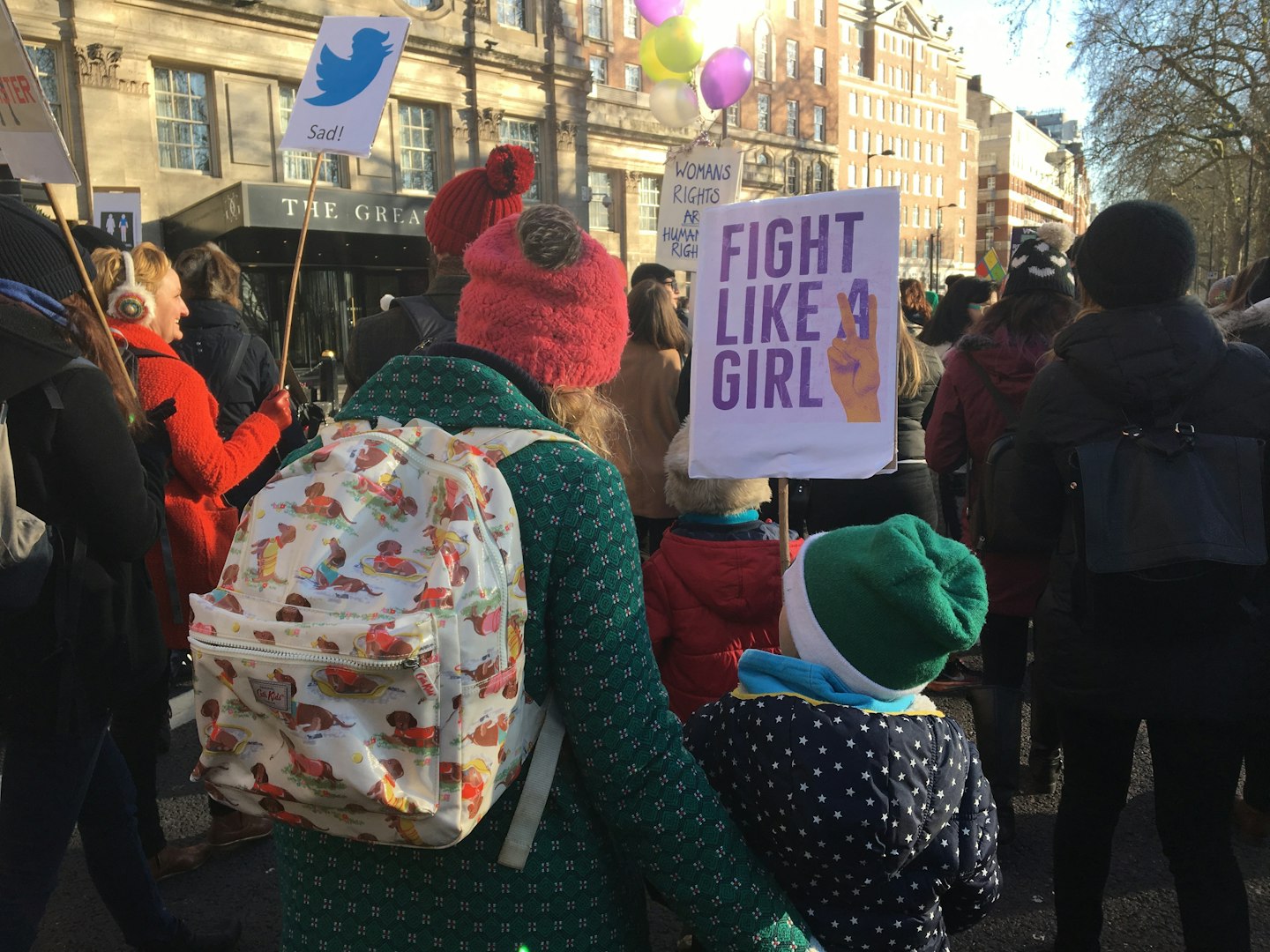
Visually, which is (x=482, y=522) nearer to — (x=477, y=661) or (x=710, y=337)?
(x=477, y=661)

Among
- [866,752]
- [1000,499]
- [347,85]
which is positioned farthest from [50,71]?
[866,752]

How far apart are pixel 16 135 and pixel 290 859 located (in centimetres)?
283

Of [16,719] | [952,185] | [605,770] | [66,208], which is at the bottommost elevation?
[16,719]

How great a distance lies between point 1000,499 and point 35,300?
2308mm

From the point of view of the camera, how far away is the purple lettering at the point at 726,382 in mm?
2648

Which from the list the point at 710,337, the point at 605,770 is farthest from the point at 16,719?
the point at 710,337

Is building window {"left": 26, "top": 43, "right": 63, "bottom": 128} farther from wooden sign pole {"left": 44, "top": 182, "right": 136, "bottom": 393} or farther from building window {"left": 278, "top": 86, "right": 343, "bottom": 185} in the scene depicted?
wooden sign pole {"left": 44, "top": 182, "right": 136, "bottom": 393}

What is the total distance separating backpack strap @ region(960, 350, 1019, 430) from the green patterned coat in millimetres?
2540

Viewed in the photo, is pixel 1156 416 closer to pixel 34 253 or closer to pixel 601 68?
pixel 34 253

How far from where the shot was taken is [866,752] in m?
1.38

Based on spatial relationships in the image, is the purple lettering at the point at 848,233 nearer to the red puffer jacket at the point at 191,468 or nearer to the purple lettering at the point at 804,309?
the purple lettering at the point at 804,309

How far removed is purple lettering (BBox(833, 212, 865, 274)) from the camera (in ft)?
8.24

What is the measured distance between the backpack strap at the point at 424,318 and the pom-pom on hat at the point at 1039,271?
2148mm

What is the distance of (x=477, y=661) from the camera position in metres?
1.11
